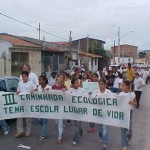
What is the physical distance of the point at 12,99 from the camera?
27.4 feet

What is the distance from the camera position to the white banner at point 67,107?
748 cm

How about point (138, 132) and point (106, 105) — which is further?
point (138, 132)

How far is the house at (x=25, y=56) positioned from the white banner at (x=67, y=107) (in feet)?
53.2

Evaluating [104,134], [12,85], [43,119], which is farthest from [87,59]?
[104,134]

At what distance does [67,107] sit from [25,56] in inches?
854

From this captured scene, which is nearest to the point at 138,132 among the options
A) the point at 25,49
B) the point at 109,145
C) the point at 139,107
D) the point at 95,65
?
the point at 109,145

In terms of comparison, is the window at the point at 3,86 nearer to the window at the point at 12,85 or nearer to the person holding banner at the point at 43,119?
the window at the point at 12,85

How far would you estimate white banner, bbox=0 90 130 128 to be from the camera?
748 centimetres

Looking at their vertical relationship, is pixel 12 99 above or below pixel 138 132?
above

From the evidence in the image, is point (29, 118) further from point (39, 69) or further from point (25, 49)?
point (39, 69)

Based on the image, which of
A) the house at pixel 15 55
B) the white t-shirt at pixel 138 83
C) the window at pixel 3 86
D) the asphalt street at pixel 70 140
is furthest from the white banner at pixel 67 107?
the house at pixel 15 55

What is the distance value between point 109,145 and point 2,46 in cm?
2000

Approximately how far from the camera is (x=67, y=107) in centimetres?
809

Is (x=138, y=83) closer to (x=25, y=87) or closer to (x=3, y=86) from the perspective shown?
(x=3, y=86)
